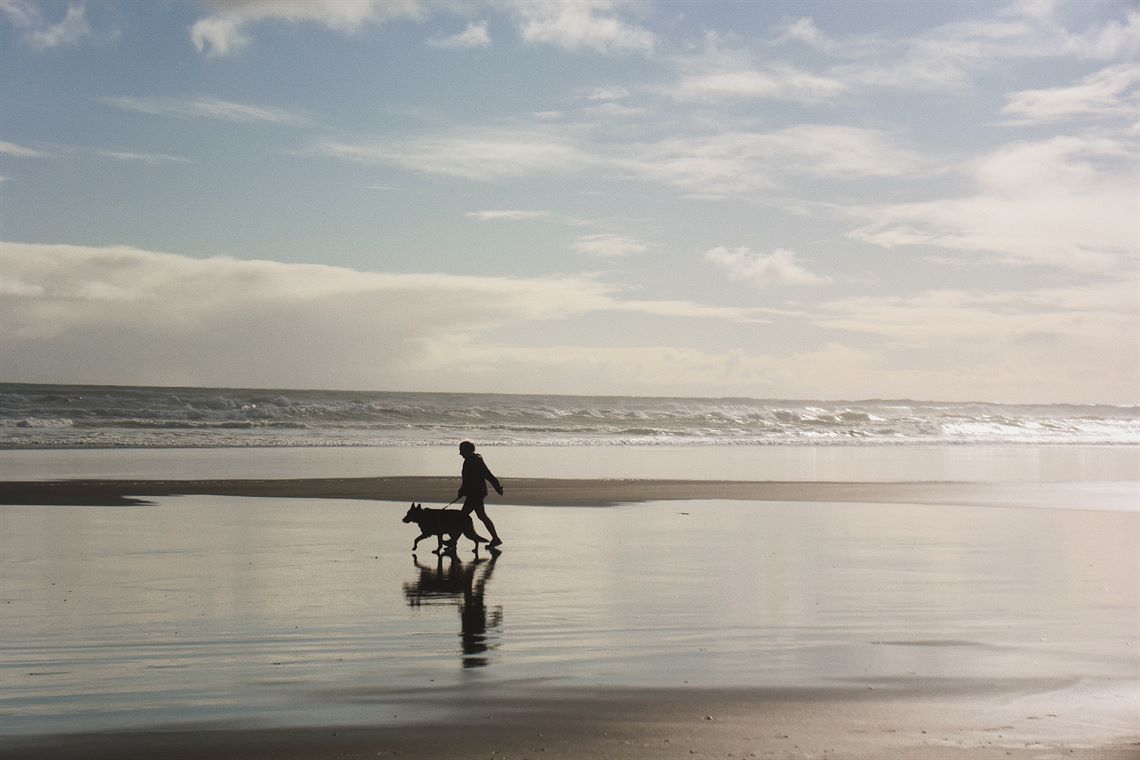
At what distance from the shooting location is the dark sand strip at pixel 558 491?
941 inches

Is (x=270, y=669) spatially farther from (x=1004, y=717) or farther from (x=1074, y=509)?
(x=1074, y=509)

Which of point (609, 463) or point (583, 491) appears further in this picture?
point (609, 463)

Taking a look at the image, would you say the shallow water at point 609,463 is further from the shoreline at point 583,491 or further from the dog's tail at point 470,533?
the dog's tail at point 470,533

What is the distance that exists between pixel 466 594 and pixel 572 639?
2.76 m

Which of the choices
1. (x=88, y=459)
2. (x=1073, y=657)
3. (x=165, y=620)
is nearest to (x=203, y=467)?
(x=88, y=459)

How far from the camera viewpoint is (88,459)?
35.5 m

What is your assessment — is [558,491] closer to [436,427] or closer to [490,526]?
[490,526]

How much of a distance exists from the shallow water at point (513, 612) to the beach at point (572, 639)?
1.7 inches

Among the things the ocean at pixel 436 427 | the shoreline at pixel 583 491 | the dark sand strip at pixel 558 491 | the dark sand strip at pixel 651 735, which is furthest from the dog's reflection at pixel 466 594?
the ocean at pixel 436 427

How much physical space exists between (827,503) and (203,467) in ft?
58.8

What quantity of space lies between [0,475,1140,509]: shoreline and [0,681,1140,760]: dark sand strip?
50.9 ft

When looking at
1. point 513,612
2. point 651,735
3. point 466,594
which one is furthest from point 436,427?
point 651,735

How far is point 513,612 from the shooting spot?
11094 mm

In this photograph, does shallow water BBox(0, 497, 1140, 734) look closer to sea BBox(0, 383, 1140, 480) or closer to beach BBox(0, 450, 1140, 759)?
beach BBox(0, 450, 1140, 759)
